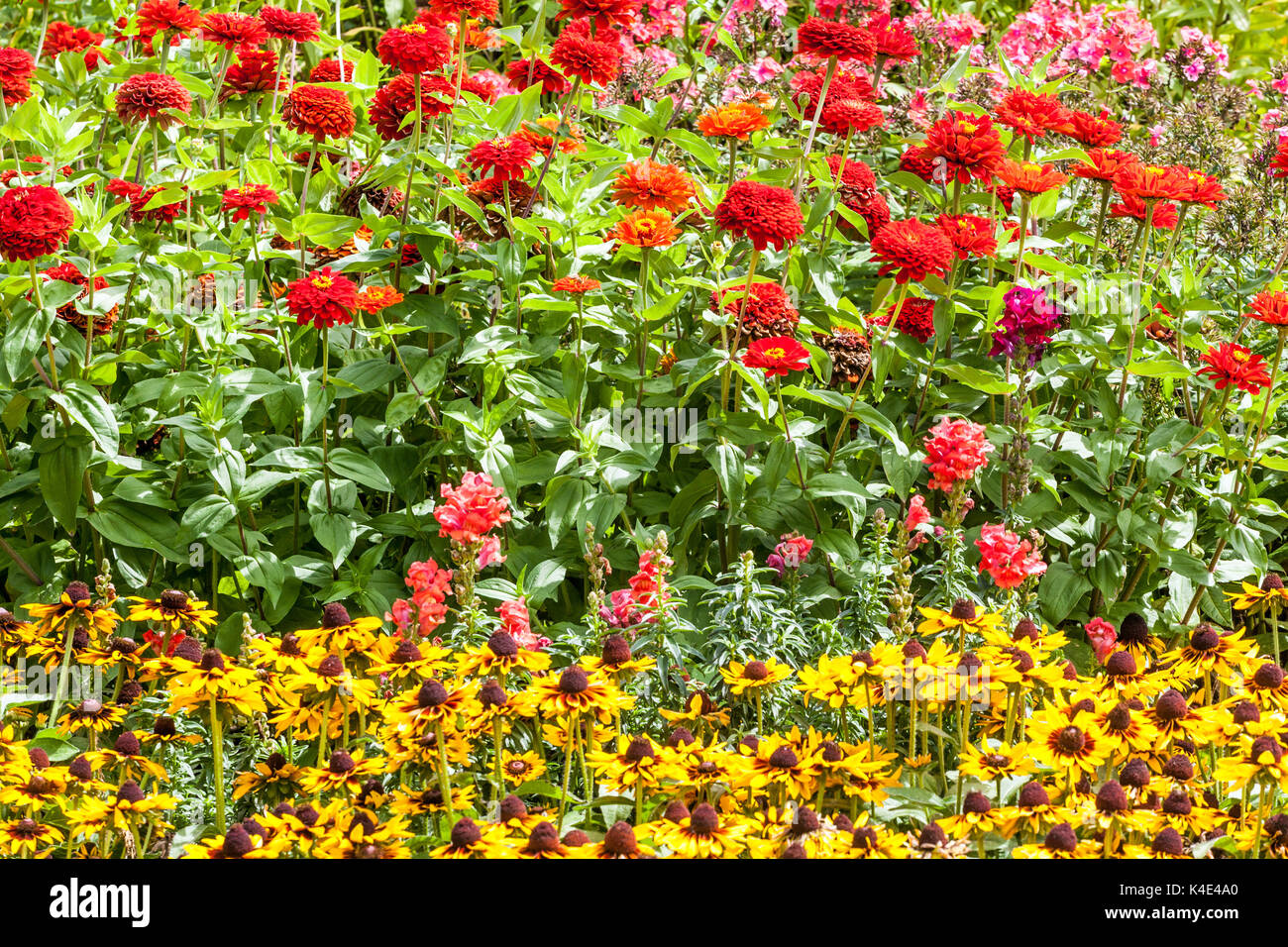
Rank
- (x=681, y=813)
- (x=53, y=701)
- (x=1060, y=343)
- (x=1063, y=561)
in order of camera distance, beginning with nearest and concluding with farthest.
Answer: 1. (x=681, y=813)
2. (x=53, y=701)
3. (x=1063, y=561)
4. (x=1060, y=343)

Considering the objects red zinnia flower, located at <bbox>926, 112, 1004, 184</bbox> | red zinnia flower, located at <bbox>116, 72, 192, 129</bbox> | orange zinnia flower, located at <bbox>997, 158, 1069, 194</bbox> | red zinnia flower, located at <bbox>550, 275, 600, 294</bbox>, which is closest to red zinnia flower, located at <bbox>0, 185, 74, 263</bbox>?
red zinnia flower, located at <bbox>116, 72, 192, 129</bbox>

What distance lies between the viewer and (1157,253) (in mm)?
4000

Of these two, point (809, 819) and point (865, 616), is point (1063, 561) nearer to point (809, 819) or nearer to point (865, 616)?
point (865, 616)

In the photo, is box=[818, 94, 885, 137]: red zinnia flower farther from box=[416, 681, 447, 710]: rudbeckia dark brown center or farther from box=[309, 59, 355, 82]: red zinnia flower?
box=[416, 681, 447, 710]: rudbeckia dark brown center

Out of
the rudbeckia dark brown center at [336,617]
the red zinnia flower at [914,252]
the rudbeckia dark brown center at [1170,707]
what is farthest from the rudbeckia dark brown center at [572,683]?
the red zinnia flower at [914,252]

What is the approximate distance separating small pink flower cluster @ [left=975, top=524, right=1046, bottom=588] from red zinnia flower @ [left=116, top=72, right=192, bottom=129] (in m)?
2.00

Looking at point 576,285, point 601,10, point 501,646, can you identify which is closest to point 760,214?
point 576,285

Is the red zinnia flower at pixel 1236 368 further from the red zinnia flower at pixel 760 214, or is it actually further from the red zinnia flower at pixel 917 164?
the red zinnia flower at pixel 760 214

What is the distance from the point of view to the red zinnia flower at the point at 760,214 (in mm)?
2619

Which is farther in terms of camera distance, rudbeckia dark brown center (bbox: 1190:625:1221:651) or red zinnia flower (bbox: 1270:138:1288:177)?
red zinnia flower (bbox: 1270:138:1288:177)

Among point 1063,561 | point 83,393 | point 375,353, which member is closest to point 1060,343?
point 1063,561

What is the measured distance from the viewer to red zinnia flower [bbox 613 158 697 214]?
279 cm

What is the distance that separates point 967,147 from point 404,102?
4.17 feet
